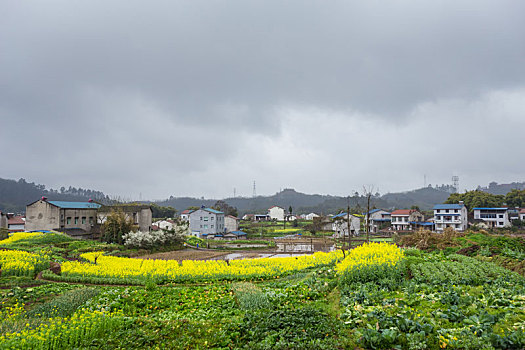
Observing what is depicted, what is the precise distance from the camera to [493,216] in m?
60.2

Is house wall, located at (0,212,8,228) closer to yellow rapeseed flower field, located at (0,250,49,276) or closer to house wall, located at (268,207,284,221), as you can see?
yellow rapeseed flower field, located at (0,250,49,276)

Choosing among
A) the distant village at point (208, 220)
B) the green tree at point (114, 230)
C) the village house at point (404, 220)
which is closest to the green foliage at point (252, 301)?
the distant village at point (208, 220)

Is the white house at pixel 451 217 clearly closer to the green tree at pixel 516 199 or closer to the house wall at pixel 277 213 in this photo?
the green tree at pixel 516 199

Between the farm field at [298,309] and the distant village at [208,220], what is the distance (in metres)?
20.6

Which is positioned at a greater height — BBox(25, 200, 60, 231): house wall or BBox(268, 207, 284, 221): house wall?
BBox(25, 200, 60, 231): house wall

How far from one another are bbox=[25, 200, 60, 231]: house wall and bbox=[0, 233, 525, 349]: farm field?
86.5 feet

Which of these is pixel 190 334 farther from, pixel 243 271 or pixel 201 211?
pixel 201 211

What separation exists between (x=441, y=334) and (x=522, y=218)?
74.8 meters

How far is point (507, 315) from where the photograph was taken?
601 cm

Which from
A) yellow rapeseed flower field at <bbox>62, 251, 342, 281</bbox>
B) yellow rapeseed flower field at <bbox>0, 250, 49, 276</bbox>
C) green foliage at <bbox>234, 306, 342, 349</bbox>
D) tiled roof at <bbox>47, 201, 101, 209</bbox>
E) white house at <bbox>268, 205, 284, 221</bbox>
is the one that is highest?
tiled roof at <bbox>47, 201, 101, 209</bbox>

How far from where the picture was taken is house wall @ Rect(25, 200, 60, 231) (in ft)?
124

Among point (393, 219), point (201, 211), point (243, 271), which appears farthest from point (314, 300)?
point (393, 219)

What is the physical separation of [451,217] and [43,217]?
67.7 metres

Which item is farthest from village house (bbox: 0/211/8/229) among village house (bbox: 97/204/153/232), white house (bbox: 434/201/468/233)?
white house (bbox: 434/201/468/233)
